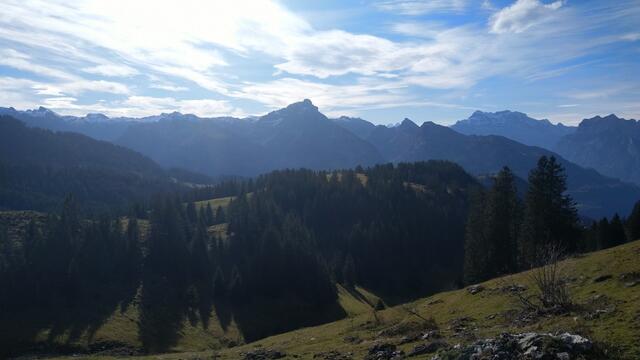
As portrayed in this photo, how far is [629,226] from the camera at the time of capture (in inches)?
3770

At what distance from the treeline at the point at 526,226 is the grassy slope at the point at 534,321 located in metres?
17.7

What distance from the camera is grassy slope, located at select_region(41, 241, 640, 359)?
73.7 feet

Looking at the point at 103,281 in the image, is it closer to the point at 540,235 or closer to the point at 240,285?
the point at 240,285

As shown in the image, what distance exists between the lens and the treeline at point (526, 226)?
70.8 meters

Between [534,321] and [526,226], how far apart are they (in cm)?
4892

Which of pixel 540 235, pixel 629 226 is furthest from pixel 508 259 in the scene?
pixel 629 226

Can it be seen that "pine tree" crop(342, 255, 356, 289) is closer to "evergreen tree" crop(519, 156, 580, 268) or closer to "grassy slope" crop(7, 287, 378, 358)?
"grassy slope" crop(7, 287, 378, 358)

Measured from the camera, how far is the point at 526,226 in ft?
240

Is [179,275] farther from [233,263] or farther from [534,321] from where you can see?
[534,321]

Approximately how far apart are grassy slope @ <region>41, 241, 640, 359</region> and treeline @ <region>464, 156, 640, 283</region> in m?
17.7

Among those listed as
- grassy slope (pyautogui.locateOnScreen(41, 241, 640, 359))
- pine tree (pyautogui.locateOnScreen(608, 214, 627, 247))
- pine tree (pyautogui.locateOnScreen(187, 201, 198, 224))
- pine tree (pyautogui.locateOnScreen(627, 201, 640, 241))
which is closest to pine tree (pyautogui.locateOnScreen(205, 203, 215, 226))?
pine tree (pyautogui.locateOnScreen(187, 201, 198, 224))

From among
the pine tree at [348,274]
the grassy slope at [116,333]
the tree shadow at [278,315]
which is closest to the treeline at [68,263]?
the grassy slope at [116,333]

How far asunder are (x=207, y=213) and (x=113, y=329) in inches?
3381

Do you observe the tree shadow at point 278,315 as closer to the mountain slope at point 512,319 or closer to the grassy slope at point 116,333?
the grassy slope at point 116,333
